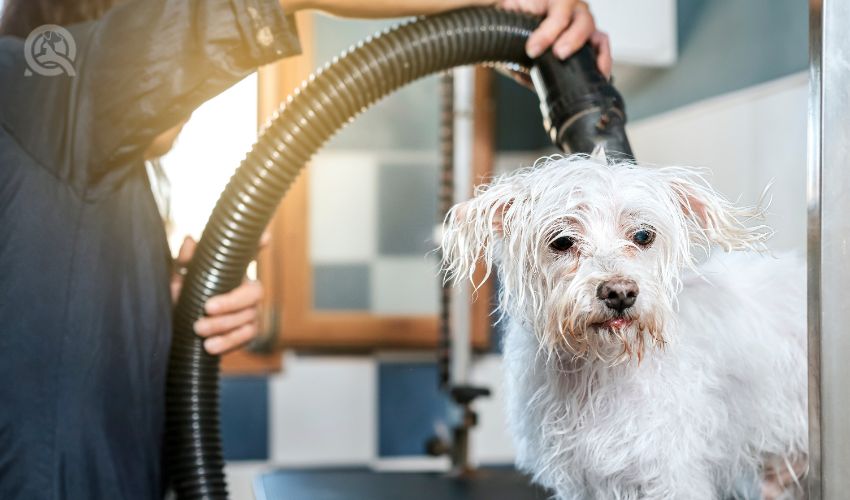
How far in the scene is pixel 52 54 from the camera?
81 centimetres

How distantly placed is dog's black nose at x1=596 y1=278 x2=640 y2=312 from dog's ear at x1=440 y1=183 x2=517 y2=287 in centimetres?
13

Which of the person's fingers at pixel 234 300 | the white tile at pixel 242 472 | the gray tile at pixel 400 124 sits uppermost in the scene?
the gray tile at pixel 400 124

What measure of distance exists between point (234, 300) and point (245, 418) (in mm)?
1447

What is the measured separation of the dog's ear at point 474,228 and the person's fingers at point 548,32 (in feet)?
0.52

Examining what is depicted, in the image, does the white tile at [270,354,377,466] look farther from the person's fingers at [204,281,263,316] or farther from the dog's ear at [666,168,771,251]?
the dog's ear at [666,168,771,251]

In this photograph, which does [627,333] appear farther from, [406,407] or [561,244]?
[406,407]

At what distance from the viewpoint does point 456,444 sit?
1855 mm

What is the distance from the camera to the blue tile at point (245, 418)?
7.57 ft

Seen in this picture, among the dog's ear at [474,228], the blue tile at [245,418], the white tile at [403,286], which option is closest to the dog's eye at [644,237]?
the dog's ear at [474,228]

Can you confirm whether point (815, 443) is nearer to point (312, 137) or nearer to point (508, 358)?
point (508, 358)

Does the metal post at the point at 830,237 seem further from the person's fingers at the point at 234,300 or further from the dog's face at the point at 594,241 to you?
the person's fingers at the point at 234,300

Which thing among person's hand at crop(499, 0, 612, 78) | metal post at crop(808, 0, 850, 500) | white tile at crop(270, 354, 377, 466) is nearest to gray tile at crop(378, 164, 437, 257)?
white tile at crop(270, 354, 377, 466)

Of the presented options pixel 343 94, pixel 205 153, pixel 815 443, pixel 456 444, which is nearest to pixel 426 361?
pixel 456 444

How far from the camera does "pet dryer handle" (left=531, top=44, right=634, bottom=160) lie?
80 centimetres
